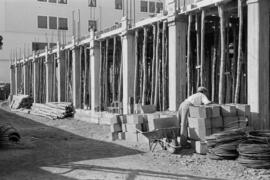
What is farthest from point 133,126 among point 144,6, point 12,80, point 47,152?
point 144,6

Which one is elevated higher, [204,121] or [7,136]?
[204,121]

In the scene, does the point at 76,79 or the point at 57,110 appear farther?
the point at 76,79

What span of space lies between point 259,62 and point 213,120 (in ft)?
5.87

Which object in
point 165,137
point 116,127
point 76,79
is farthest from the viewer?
point 76,79

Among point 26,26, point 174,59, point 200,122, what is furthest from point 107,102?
point 26,26

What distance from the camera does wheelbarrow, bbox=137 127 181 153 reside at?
9938 mm

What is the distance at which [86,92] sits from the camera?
21.7 metres

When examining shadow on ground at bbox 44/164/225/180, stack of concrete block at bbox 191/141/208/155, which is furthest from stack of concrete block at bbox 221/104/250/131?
shadow on ground at bbox 44/164/225/180

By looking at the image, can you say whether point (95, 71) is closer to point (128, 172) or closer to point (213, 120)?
point (213, 120)

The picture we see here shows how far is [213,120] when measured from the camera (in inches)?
382

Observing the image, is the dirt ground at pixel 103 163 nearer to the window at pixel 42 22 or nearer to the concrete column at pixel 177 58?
the concrete column at pixel 177 58

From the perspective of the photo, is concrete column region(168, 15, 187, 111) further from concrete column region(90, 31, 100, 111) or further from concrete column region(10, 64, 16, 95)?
concrete column region(10, 64, 16, 95)

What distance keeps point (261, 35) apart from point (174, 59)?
365 cm

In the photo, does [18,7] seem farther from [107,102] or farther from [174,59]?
[174,59]
